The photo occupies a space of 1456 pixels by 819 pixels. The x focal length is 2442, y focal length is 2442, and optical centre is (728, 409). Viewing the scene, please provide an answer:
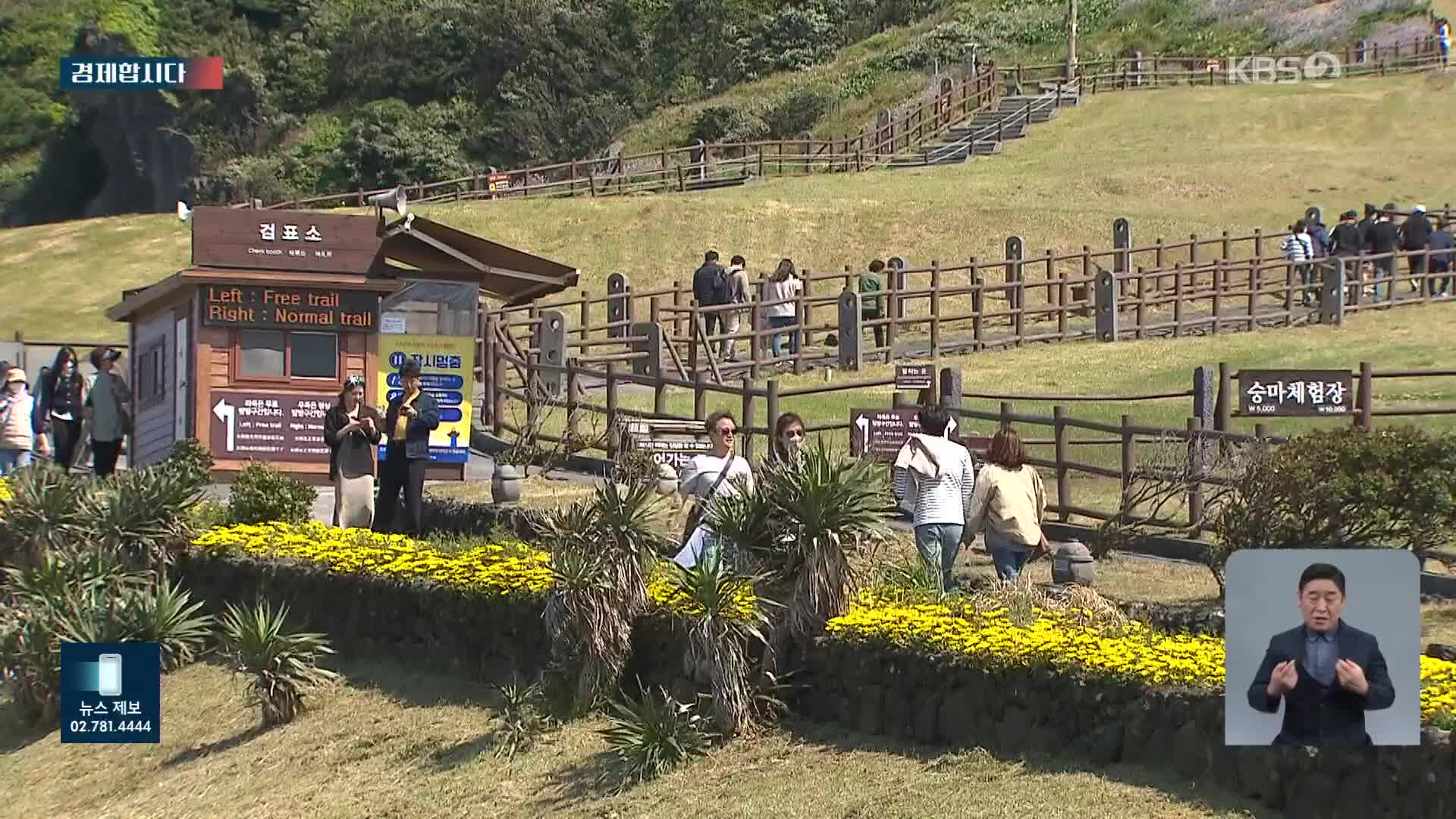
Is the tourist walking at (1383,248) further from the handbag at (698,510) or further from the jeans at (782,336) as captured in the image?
the handbag at (698,510)

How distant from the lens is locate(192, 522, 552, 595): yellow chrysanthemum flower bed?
50.0 feet

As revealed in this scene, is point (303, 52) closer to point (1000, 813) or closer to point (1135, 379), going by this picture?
point (1135, 379)

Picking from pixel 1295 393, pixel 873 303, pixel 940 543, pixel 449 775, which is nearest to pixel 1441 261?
pixel 873 303

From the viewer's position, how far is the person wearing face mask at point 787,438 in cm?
1432

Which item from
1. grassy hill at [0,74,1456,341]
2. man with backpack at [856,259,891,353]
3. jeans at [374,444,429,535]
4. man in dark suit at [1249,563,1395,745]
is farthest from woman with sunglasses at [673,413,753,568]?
grassy hill at [0,74,1456,341]

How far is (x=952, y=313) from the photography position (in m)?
36.2

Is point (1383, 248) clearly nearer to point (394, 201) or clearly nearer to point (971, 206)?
point (971, 206)

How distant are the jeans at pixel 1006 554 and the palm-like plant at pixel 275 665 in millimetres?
4438

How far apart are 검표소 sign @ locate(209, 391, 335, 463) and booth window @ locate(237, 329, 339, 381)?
0.19 metres

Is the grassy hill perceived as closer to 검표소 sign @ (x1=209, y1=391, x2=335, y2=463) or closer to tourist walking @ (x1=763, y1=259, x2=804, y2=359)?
tourist walking @ (x1=763, y1=259, x2=804, y2=359)

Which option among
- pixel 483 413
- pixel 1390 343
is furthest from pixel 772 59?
pixel 483 413

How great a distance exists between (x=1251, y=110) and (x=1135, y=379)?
27.1 meters

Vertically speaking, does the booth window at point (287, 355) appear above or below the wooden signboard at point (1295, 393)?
above

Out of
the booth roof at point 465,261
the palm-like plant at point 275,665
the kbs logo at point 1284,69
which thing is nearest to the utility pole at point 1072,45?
the kbs logo at point 1284,69
